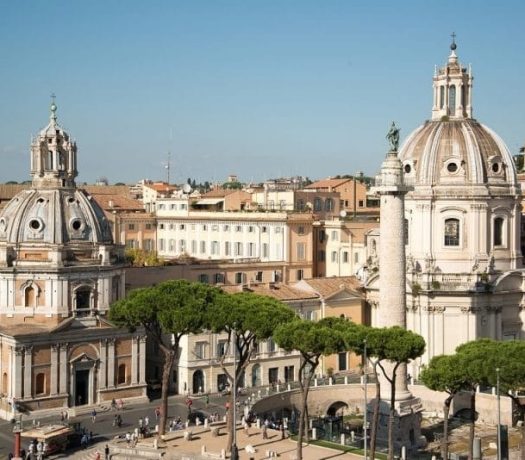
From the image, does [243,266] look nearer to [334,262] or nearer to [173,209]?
[334,262]

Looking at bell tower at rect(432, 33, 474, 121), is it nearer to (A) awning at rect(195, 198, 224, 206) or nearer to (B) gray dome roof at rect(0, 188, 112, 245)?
(B) gray dome roof at rect(0, 188, 112, 245)

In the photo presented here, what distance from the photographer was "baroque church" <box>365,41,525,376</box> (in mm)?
67125

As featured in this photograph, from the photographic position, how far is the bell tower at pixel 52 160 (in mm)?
63906

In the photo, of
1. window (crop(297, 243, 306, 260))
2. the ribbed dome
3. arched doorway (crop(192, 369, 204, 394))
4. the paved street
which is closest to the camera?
the paved street

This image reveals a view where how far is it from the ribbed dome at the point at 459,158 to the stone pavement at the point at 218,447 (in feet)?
79.5

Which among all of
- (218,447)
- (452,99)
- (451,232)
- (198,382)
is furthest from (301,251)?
(218,447)

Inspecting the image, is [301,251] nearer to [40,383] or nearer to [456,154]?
[456,154]

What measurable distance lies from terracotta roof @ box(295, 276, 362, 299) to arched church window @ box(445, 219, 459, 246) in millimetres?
7998

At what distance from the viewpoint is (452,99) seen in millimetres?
71375

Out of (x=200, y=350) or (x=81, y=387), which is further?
(x=200, y=350)

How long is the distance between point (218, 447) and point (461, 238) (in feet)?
86.8

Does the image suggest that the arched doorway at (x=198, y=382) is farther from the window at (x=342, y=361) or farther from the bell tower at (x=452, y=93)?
Result: the bell tower at (x=452, y=93)

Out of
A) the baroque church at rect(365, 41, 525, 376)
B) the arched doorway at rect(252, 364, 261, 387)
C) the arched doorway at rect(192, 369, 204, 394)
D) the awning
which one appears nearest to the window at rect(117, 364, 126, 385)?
the arched doorway at rect(192, 369, 204, 394)

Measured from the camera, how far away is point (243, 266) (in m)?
78.4
